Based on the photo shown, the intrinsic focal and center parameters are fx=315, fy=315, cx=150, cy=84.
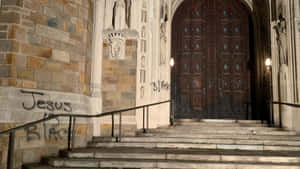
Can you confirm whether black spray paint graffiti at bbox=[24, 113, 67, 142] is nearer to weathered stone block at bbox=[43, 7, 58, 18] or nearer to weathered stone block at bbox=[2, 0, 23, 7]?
weathered stone block at bbox=[43, 7, 58, 18]

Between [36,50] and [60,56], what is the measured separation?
0.60m

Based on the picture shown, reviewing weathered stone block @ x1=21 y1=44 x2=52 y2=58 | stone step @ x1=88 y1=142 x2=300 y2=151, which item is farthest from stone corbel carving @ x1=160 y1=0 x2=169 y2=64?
weathered stone block @ x1=21 y1=44 x2=52 y2=58

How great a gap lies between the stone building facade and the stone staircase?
852 millimetres

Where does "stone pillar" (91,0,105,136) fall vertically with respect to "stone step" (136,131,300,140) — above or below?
above

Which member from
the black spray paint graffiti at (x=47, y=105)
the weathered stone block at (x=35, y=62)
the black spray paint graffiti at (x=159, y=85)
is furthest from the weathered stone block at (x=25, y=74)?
the black spray paint graffiti at (x=159, y=85)

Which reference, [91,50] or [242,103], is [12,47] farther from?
[242,103]

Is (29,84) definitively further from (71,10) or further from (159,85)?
(159,85)

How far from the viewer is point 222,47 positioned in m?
13.5

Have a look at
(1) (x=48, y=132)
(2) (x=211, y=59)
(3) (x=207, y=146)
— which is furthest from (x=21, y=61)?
(2) (x=211, y=59)

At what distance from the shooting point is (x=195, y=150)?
6527 mm

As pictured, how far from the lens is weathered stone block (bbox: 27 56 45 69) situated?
6.58 m

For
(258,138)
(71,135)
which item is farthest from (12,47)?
(258,138)

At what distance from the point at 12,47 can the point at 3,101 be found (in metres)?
1.12

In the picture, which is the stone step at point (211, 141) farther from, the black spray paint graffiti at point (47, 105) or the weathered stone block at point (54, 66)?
the weathered stone block at point (54, 66)
